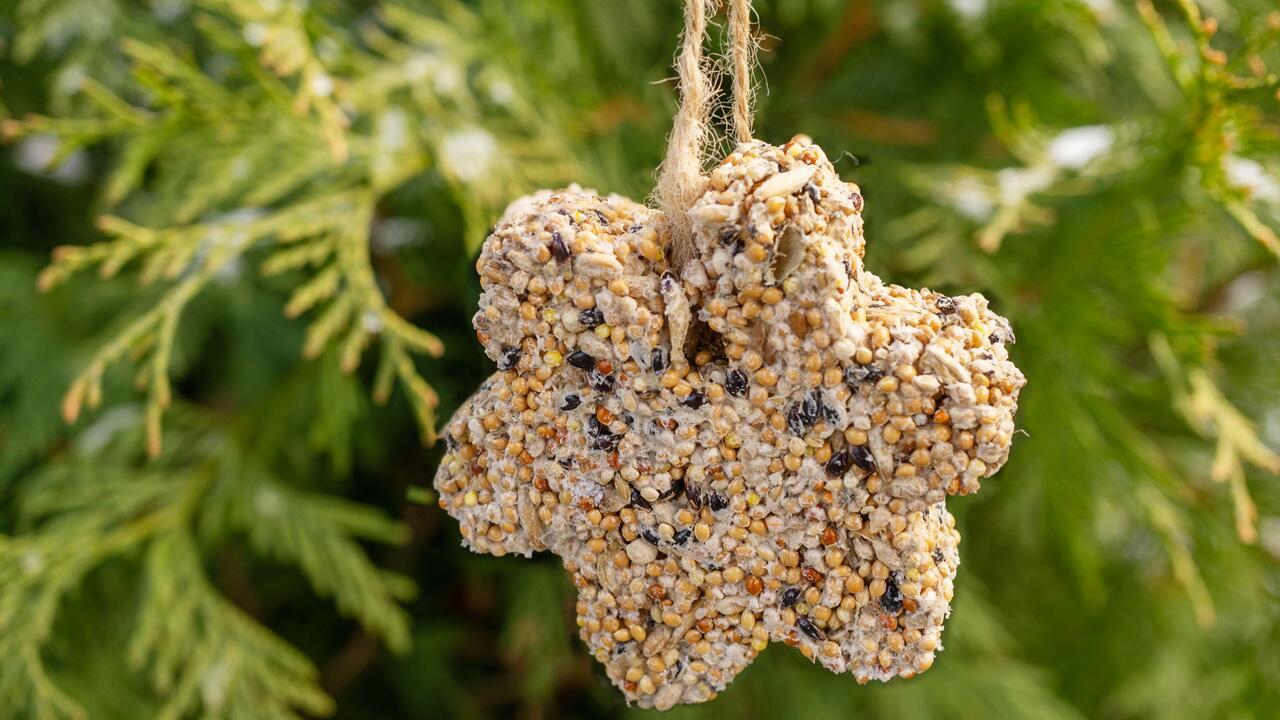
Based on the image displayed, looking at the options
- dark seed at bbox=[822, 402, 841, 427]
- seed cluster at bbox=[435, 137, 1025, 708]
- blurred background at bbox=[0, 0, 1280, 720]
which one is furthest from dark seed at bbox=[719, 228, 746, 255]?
blurred background at bbox=[0, 0, 1280, 720]

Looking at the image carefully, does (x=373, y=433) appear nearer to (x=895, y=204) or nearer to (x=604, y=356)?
(x=895, y=204)

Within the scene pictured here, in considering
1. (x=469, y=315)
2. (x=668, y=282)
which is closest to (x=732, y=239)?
(x=668, y=282)

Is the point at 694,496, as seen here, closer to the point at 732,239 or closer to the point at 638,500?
the point at 638,500

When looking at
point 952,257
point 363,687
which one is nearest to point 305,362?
point 363,687

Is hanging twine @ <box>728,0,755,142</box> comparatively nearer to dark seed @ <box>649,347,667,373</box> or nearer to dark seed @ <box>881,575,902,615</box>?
dark seed @ <box>649,347,667,373</box>

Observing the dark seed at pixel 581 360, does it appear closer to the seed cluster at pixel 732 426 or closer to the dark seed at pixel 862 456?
the seed cluster at pixel 732 426

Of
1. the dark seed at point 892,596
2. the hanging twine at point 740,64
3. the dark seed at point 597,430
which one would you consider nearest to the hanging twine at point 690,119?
the hanging twine at point 740,64
